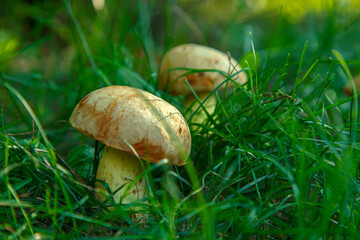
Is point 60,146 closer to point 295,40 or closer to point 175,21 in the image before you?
point 175,21

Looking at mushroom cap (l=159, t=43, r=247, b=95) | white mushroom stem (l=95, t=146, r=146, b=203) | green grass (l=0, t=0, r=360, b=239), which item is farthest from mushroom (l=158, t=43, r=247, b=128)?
white mushroom stem (l=95, t=146, r=146, b=203)

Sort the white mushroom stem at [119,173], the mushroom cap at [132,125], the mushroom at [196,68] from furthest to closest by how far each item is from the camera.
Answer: the mushroom at [196,68], the white mushroom stem at [119,173], the mushroom cap at [132,125]

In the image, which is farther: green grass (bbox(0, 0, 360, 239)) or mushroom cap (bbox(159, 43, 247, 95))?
mushroom cap (bbox(159, 43, 247, 95))

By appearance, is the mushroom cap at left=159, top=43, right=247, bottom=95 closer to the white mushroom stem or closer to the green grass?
the green grass

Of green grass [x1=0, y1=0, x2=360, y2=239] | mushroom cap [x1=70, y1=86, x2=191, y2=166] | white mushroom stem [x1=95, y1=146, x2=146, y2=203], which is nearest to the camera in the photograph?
green grass [x1=0, y1=0, x2=360, y2=239]

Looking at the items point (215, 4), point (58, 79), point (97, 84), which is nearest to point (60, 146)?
point (97, 84)

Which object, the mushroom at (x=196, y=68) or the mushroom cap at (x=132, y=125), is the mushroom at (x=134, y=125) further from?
the mushroom at (x=196, y=68)

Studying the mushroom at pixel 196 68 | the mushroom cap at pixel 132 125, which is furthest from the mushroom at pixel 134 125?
the mushroom at pixel 196 68

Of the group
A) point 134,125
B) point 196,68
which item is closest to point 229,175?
point 134,125

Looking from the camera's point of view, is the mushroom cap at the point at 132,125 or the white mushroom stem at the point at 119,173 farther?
the white mushroom stem at the point at 119,173
